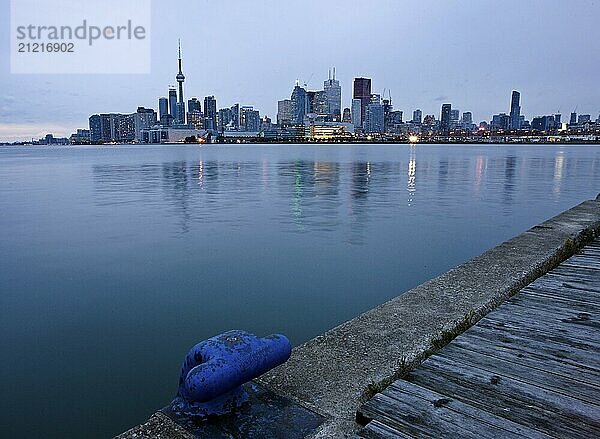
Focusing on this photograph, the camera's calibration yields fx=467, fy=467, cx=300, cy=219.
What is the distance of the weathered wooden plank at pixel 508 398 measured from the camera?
369 centimetres

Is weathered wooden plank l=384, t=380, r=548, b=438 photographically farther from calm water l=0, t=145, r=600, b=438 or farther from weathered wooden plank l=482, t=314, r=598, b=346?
calm water l=0, t=145, r=600, b=438

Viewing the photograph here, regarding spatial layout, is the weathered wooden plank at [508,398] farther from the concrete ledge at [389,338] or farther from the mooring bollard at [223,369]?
the mooring bollard at [223,369]

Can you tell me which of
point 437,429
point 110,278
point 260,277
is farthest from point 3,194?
point 437,429

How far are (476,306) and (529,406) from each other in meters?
2.75

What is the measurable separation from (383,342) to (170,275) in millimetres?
8631

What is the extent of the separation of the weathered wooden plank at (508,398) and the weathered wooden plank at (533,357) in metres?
0.46

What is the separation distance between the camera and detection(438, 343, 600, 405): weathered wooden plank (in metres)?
4.12

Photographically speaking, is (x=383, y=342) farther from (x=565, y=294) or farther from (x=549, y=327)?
(x=565, y=294)

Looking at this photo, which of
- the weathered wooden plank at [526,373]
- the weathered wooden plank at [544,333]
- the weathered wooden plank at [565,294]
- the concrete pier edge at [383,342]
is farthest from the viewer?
the weathered wooden plank at [565,294]

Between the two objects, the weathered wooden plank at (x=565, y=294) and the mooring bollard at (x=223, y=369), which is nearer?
the mooring bollard at (x=223, y=369)

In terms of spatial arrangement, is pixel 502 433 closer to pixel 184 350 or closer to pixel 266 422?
pixel 266 422

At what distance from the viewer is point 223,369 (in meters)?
3.88

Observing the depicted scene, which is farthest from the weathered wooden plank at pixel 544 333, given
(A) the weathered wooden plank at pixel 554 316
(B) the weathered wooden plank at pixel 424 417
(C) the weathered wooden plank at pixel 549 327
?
(B) the weathered wooden plank at pixel 424 417

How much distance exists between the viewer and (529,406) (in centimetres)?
394
